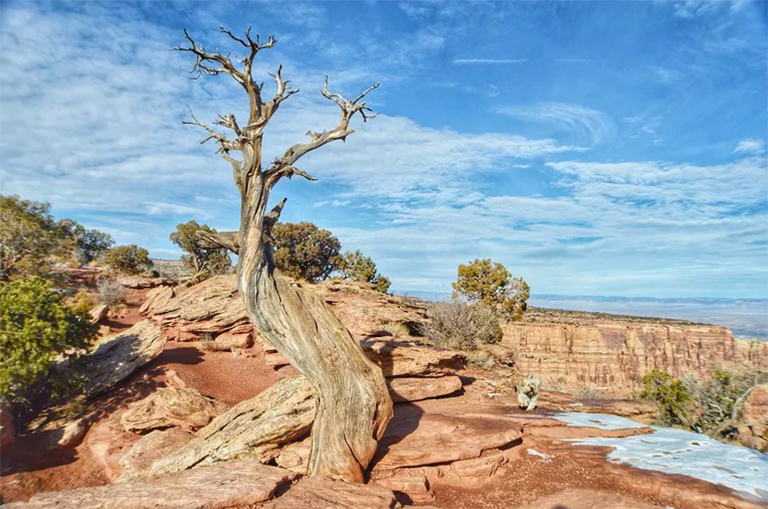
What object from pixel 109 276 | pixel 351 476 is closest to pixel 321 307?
pixel 351 476

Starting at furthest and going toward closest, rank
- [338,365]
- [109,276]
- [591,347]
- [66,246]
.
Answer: [591,347] → [109,276] → [66,246] → [338,365]

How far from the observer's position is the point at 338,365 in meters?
→ 6.97

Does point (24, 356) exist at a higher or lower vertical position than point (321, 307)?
lower

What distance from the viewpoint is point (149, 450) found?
7934mm

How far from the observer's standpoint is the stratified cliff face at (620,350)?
3647cm

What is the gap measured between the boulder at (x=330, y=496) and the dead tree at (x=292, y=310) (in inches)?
14.1

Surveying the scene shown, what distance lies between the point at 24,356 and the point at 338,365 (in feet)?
23.5

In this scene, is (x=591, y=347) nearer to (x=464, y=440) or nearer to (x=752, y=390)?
(x=752, y=390)

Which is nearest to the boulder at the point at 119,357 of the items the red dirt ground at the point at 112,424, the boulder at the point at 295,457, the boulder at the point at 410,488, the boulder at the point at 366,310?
the red dirt ground at the point at 112,424

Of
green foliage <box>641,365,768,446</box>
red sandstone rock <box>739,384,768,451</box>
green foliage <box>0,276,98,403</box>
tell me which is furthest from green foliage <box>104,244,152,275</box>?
red sandstone rock <box>739,384,768,451</box>

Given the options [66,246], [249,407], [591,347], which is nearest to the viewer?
[249,407]

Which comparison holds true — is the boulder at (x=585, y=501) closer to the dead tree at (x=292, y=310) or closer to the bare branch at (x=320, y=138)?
the dead tree at (x=292, y=310)

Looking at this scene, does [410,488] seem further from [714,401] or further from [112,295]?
[112,295]

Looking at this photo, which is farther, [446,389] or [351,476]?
[446,389]
